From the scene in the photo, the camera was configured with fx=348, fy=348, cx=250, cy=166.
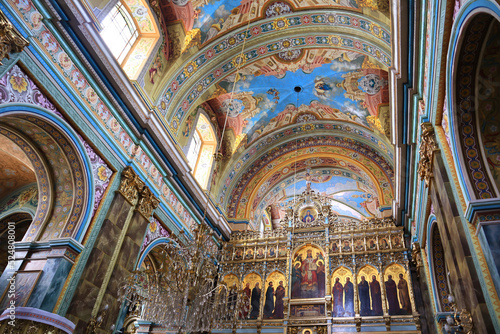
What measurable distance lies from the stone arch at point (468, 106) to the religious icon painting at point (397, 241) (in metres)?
6.89

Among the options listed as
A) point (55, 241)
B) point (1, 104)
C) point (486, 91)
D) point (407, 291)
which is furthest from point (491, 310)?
point (1, 104)

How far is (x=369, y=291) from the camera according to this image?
11594mm

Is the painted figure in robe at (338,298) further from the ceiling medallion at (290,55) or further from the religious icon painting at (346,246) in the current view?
the ceiling medallion at (290,55)

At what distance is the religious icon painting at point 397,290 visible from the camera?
10961 millimetres

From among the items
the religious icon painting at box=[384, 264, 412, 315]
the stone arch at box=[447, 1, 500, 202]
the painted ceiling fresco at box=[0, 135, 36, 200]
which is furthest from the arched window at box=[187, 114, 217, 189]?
the stone arch at box=[447, 1, 500, 202]

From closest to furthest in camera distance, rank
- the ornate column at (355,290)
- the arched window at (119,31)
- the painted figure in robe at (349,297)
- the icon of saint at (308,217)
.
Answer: the arched window at (119,31), the ornate column at (355,290), the painted figure in robe at (349,297), the icon of saint at (308,217)

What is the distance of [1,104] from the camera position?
620cm

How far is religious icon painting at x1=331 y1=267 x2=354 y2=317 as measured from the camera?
37.5 ft

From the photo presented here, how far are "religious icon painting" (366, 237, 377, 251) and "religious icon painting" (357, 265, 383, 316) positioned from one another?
0.68 m

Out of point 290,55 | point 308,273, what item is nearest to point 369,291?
point 308,273

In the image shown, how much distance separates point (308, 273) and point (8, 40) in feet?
36.0

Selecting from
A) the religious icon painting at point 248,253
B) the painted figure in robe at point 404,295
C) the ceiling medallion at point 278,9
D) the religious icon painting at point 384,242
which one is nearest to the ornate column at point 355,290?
the religious icon painting at point 384,242

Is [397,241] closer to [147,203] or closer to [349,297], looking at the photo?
[349,297]

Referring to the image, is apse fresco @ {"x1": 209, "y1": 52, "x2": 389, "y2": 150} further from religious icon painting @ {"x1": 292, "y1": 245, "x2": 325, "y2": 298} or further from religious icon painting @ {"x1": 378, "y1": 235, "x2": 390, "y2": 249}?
religious icon painting @ {"x1": 292, "y1": 245, "x2": 325, "y2": 298}
